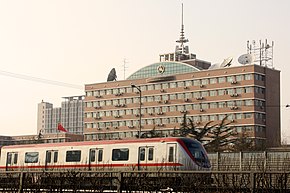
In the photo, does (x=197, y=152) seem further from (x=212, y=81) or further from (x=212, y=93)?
(x=212, y=93)

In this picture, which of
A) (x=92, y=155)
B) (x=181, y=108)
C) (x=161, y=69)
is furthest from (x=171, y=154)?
(x=161, y=69)

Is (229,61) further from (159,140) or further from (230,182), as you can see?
(230,182)

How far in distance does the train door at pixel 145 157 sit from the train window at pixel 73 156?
4800mm

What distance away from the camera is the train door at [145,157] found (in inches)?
1139

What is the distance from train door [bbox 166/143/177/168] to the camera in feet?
92.0

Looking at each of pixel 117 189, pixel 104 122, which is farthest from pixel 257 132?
pixel 117 189

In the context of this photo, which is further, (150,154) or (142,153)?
(142,153)

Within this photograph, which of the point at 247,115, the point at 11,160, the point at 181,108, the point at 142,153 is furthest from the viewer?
the point at 181,108

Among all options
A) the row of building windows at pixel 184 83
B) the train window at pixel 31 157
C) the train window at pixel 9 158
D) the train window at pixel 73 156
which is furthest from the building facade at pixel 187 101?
the train window at pixel 73 156

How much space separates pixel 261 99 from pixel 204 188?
9783 cm

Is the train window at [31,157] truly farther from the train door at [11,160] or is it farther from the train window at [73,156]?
the train window at [73,156]

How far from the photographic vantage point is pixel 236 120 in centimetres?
10675

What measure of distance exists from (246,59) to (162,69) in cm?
2328

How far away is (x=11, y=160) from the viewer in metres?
36.4
